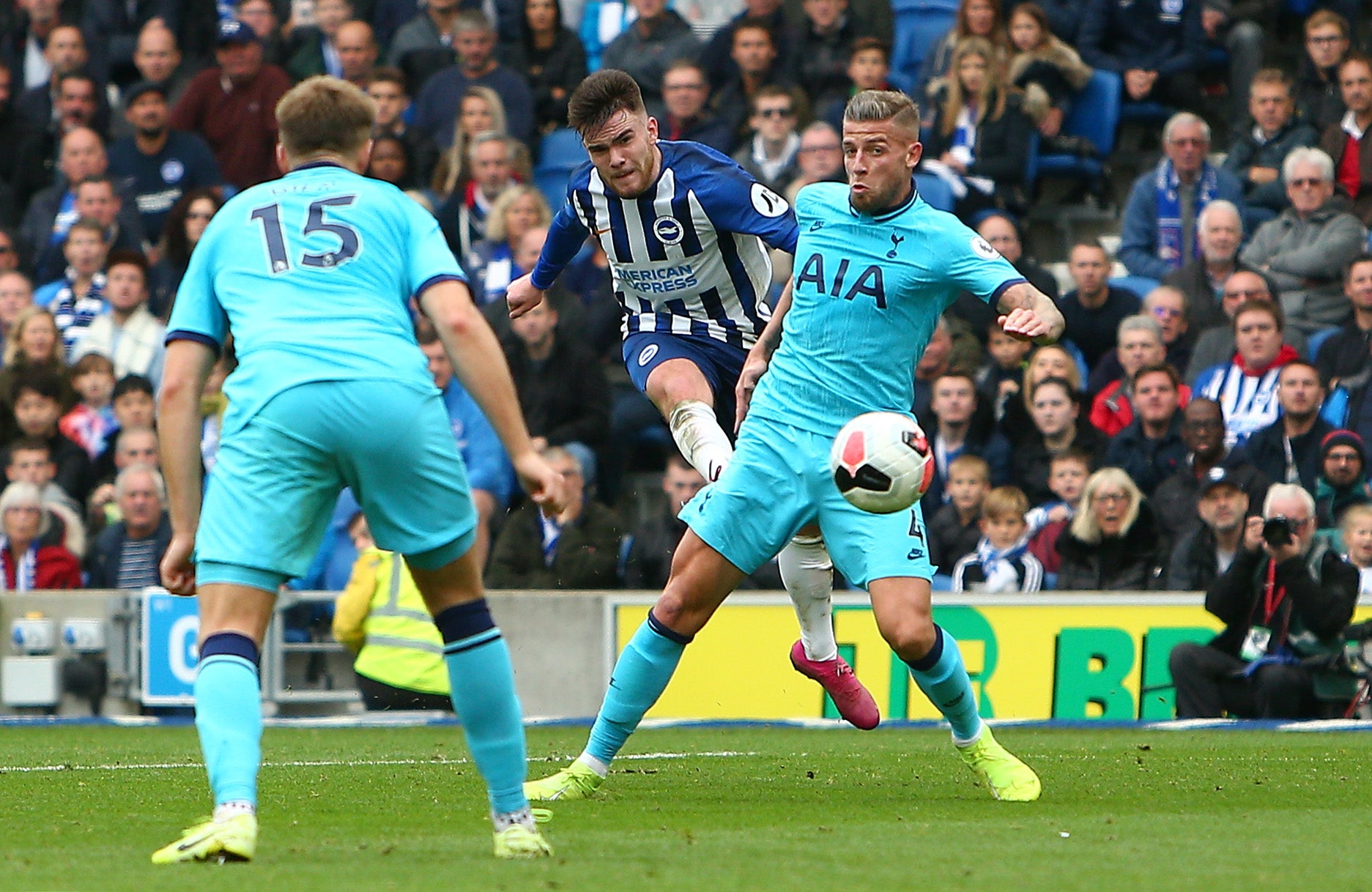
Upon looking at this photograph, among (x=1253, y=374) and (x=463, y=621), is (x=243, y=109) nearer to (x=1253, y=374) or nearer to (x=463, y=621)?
(x=1253, y=374)

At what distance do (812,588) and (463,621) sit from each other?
314 cm

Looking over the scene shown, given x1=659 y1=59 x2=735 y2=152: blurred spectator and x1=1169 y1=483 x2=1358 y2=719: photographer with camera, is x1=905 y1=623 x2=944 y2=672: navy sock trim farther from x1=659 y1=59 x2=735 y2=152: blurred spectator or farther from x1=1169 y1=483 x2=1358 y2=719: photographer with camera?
x1=659 y1=59 x2=735 y2=152: blurred spectator

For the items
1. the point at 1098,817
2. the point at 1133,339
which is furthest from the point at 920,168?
the point at 1098,817

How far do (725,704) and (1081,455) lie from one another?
2.67 meters

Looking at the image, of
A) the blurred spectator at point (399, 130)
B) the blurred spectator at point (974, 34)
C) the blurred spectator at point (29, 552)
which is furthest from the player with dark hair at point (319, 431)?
the blurred spectator at point (399, 130)

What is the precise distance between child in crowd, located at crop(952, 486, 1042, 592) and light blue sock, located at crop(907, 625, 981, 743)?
4956 mm

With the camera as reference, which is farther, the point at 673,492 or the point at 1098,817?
the point at 673,492

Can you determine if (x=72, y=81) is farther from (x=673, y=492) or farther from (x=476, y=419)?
(x=673, y=492)

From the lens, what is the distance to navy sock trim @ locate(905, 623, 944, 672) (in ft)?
23.7

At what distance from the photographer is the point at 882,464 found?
681 cm

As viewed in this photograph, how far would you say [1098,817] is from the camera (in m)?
6.65

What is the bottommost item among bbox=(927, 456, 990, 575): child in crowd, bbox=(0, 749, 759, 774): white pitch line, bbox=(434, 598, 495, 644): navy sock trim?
bbox=(0, 749, 759, 774): white pitch line

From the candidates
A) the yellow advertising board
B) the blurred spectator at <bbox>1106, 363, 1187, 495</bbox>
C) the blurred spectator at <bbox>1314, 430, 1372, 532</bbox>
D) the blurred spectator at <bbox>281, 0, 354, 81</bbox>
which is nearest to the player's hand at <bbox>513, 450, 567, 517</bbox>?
the yellow advertising board

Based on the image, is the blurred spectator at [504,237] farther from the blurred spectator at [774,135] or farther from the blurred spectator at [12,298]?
the blurred spectator at [12,298]
